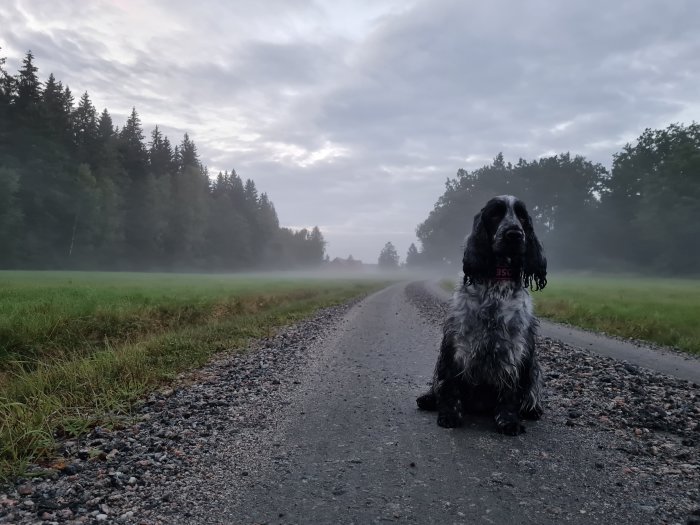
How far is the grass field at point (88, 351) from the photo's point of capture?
4746mm

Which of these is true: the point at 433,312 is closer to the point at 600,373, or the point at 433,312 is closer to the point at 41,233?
the point at 600,373

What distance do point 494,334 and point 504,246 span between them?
1.01 m

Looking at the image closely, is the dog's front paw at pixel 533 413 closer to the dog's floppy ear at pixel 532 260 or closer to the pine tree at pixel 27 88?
the dog's floppy ear at pixel 532 260

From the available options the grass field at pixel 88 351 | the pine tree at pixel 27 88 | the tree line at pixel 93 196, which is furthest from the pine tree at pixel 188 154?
the grass field at pixel 88 351

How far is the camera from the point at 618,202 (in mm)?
83625

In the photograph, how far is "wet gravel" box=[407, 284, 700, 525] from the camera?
352cm

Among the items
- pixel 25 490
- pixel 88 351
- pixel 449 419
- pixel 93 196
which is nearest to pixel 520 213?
pixel 449 419

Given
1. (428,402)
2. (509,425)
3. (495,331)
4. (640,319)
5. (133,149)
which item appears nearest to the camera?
(509,425)

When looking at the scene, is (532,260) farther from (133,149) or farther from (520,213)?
(133,149)

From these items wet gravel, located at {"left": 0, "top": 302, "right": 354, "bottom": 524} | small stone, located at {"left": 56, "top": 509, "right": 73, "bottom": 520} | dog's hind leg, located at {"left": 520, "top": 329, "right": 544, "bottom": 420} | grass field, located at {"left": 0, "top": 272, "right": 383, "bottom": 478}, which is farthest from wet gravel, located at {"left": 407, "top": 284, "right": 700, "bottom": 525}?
grass field, located at {"left": 0, "top": 272, "right": 383, "bottom": 478}

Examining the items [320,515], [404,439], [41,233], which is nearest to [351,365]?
[404,439]

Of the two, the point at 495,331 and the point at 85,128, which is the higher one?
the point at 85,128

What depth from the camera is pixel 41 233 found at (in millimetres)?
53781

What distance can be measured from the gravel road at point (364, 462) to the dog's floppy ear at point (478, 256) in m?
1.75
